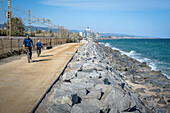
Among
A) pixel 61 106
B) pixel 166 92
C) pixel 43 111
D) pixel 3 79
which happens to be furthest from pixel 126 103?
pixel 166 92

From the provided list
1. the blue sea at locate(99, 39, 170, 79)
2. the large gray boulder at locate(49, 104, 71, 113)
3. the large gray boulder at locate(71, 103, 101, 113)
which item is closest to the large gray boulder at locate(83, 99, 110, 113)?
the large gray boulder at locate(71, 103, 101, 113)

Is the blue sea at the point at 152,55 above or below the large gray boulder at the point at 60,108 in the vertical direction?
below

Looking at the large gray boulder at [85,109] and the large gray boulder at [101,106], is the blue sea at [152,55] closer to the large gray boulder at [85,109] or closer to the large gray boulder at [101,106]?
the large gray boulder at [101,106]

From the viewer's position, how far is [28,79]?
20.7ft

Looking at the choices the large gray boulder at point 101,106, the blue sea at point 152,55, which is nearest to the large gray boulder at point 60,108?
the large gray boulder at point 101,106

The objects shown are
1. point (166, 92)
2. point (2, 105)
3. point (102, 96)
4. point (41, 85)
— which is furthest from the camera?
point (166, 92)

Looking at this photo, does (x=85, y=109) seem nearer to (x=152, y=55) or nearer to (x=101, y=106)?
(x=101, y=106)

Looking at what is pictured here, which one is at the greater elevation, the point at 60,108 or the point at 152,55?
the point at 60,108

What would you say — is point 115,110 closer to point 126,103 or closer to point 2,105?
point 126,103

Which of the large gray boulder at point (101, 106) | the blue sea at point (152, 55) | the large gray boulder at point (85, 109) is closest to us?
the large gray boulder at point (85, 109)

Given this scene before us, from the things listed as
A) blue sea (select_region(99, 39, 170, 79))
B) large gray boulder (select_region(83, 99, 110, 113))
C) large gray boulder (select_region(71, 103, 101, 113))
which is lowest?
blue sea (select_region(99, 39, 170, 79))

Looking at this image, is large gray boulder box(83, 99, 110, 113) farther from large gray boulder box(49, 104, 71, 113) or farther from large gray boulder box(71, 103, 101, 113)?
large gray boulder box(49, 104, 71, 113)

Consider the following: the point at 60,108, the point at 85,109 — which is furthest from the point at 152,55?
the point at 60,108

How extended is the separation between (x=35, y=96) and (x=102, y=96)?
199cm
